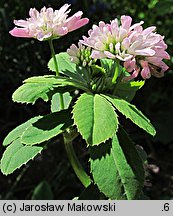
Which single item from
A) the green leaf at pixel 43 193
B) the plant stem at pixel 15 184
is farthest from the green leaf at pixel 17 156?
the plant stem at pixel 15 184

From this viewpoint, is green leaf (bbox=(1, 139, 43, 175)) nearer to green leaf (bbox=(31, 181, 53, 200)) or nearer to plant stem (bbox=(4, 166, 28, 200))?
green leaf (bbox=(31, 181, 53, 200))

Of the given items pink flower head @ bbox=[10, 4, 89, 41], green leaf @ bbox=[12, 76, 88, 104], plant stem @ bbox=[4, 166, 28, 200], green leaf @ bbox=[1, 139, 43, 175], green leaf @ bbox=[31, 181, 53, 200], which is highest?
pink flower head @ bbox=[10, 4, 89, 41]

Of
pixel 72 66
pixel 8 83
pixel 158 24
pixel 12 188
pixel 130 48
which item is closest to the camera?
pixel 130 48

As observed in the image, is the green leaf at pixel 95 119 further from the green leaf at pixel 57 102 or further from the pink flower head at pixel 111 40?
the green leaf at pixel 57 102

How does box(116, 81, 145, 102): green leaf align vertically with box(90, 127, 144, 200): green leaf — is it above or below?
above

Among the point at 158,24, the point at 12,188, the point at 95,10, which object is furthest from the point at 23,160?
the point at 158,24

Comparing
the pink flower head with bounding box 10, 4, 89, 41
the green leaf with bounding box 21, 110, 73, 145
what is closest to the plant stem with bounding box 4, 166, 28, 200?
the green leaf with bounding box 21, 110, 73, 145

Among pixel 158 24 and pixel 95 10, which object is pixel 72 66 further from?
pixel 158 24
